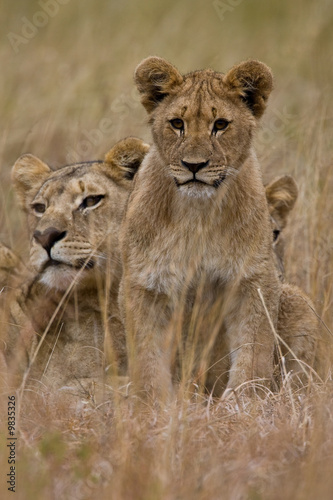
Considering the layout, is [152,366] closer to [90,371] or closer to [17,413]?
[90,371]

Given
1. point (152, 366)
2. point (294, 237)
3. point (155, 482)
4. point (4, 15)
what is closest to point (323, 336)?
point (152, 366)

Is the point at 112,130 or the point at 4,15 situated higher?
the point at 4,15

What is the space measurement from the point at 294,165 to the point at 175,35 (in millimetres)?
3332

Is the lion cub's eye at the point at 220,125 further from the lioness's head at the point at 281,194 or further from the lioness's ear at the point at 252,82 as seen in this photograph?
the lioness's head at the point at 281,194

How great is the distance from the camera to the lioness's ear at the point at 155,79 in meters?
4.95

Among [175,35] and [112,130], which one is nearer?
[112,130]

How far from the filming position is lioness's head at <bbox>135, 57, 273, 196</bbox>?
4496 mm

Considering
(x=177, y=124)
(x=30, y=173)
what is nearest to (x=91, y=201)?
(x=30, y=173)

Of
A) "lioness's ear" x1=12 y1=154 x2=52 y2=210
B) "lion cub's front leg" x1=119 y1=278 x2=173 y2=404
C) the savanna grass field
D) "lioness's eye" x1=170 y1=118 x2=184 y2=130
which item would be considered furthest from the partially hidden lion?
"lioness's ear" x1=12 y1=154 x2=52 y2=210

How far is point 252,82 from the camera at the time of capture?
491 centimetres

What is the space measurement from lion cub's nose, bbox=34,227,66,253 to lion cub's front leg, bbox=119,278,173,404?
47 centimetres

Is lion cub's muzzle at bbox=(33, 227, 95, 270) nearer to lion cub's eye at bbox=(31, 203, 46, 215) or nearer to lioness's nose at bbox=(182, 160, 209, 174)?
lion cub's eye at bbox=(31, 203, 46, 215)

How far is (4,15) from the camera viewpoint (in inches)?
429

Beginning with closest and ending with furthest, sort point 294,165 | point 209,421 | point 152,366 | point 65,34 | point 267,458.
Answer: point 267,458
point 209,421
point 152,366
point 294,165
point 65,34
